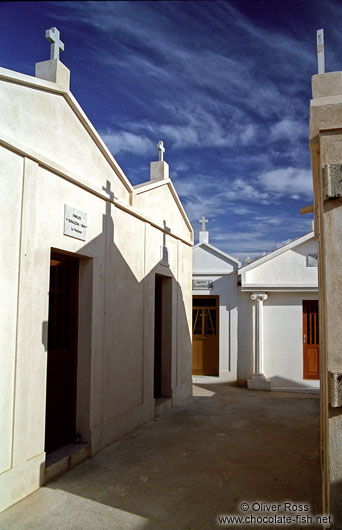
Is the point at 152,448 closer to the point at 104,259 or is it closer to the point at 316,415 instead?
the point at 104,259

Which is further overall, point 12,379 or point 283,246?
point 283,246

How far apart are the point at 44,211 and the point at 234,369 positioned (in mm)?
9275

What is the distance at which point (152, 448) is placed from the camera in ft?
18.5

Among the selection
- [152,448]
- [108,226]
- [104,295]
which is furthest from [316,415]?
[108,226]

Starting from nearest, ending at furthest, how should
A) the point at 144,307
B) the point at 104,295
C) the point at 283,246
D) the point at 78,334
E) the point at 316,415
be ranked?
the point at 78,334, the point at 104,295, the point at 144,307, the point at 316,415, the point at 283,246

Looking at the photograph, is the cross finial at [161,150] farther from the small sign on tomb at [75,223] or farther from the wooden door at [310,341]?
the wooden door at [310,341]

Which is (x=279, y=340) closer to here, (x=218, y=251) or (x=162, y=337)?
(x=218, y=251)

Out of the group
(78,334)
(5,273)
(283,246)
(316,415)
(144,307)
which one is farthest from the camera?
(283,246)

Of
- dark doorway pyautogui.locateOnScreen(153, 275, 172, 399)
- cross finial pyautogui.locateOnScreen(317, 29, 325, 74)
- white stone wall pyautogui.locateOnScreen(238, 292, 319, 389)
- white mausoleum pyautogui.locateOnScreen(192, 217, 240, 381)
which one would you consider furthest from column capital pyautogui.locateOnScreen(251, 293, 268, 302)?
cross finial pyautogui.locateOnScreen(317, 29, 325, 74)

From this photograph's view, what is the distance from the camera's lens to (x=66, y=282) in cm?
547

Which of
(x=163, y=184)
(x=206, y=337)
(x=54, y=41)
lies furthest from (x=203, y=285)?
(x=54, y=41)

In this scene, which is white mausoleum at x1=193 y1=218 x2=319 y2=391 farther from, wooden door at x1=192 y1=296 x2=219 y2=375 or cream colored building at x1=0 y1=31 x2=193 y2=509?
cream colored building at x1=0 y1=31 x2=193 y2=509

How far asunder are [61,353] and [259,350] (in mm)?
7901

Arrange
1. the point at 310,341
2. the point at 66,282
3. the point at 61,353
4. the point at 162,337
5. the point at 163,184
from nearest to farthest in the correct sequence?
the point at 61,353, the point at 66,282, the point at 163,184, the point at 162,337, the point at 310,341
